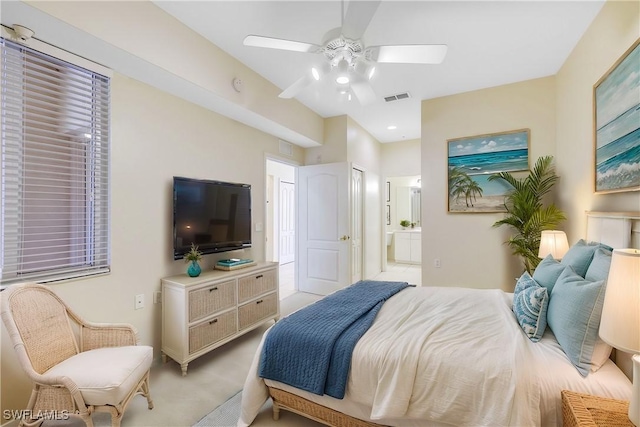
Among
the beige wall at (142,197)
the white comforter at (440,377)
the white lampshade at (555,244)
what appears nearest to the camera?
the white comforter at (440,377)

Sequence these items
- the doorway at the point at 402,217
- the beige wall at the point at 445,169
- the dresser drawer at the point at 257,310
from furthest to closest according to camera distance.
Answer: the doorway at the point at 402,217 → the beige wall at the point at 445,169 → the dresser drawer at the point at 257,310

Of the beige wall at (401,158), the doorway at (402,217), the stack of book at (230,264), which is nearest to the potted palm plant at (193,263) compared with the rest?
the stack of book at (230,264)

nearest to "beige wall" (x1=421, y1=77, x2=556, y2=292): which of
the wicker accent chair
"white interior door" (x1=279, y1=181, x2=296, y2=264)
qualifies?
the wicker accent chair

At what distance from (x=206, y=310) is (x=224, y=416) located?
858 mm

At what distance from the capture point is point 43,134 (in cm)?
191

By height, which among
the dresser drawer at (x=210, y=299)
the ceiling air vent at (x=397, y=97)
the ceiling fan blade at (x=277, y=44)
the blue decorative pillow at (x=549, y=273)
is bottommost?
the dresser drawer at (x=210, y=299)

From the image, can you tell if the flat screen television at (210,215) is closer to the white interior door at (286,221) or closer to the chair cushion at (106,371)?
the chair cushion at (106,371)

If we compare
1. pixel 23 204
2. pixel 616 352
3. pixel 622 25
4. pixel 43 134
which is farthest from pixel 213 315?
pixel 622 25

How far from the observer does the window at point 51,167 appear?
1.74 m

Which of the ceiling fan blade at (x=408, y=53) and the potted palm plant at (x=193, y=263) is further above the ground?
the ceiling fan blade at (x=408, y=53)

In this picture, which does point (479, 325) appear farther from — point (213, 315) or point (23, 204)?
point (23, 204)

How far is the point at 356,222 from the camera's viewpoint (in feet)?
15.7

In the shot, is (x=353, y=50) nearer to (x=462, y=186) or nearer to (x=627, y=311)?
(x=627, y=311)

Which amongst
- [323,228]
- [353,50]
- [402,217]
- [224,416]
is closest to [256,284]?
[224,416]
